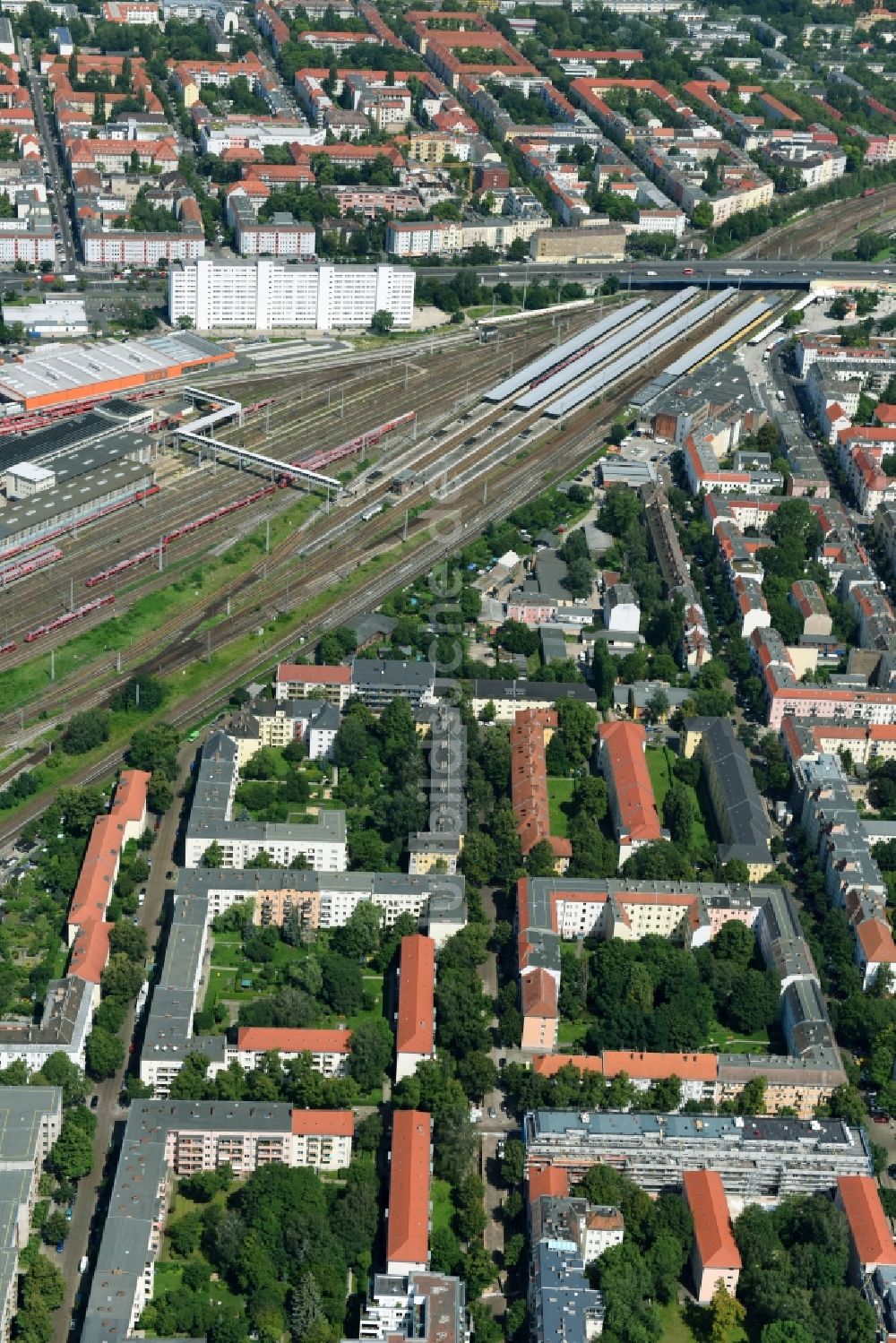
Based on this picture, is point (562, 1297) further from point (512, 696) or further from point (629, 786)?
point (512, 696)

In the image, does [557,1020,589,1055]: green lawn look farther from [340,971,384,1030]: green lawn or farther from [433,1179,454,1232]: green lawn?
[433,1179,454,1232]: green lawn

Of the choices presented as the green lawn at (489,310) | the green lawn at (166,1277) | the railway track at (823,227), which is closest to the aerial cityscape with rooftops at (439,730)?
the green lawn at (166,1277)

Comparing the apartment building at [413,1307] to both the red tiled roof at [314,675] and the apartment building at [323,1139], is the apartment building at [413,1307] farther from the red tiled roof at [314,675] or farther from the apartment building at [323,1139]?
the red tiled roof at [314,675]

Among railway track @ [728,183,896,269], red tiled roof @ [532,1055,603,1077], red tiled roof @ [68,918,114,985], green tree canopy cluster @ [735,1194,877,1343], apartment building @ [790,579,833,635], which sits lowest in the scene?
green tree canopy cluster @ [735,1194,877,1343]

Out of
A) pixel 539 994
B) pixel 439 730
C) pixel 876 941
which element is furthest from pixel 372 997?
pixel 876 941

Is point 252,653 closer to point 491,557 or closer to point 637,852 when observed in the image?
point 491,557

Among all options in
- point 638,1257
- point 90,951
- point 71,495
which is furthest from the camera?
point 71,495

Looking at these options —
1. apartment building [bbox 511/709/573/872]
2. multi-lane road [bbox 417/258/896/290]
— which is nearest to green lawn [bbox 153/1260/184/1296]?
apartment building [bbox 511/709/573/872]
